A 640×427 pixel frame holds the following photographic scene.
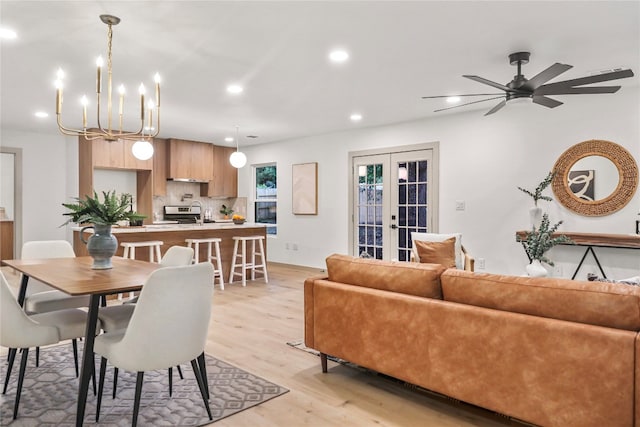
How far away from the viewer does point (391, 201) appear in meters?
6.57

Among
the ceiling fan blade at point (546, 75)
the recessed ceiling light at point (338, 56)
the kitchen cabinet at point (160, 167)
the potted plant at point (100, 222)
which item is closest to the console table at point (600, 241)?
the ceiling fan blade at point (546, 75)

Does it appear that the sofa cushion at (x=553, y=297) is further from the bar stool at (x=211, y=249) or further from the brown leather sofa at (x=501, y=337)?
the bar stool at (x=211, y=249)

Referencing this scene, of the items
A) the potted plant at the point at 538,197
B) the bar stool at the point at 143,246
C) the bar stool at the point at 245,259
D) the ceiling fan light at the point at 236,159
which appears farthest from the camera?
the ceiling fan light at the point at 236,159

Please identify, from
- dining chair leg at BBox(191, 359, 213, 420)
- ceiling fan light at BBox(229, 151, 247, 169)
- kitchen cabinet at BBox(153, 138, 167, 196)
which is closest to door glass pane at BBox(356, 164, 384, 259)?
ceiling fan light at BBox(229, 151, 247, 169)

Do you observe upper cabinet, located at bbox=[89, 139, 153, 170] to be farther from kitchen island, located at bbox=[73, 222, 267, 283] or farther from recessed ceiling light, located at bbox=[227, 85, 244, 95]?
recessed ceiling light, located at bbox=[227, 85, 244, 95]

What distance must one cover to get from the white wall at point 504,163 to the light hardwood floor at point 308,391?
2853 millimetres

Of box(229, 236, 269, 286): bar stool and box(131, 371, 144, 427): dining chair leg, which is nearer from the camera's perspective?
box(131, 371, 144, 427): dining chair leg

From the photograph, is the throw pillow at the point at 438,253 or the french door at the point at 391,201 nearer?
the throw pillow at the point at 438,253

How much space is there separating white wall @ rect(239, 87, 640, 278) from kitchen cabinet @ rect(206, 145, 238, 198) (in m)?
2.60

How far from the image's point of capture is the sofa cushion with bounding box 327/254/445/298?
2.44 meters

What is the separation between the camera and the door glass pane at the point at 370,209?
6734 mm

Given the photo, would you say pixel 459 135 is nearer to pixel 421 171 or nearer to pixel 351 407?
pixel 421 171

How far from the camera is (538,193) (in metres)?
4.85

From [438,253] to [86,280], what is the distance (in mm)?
3344
